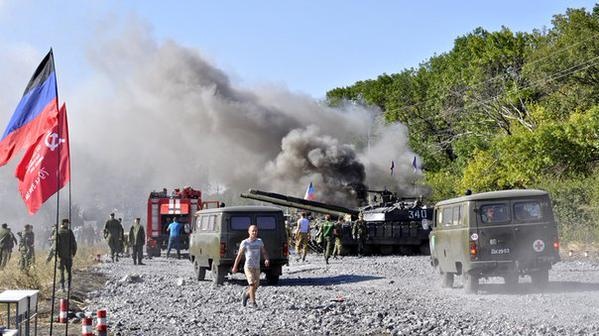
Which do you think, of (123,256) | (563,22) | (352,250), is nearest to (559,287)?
(352,250)

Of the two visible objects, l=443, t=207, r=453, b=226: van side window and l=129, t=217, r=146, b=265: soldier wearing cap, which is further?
l=129, t=217, r=146, b=265: soldier wearing cap

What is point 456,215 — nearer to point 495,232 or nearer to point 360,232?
point 495,232

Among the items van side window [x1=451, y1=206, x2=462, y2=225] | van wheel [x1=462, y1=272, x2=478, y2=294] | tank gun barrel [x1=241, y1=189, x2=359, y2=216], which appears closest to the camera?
van wheel [x1=462, y1=272, x2=478, y2=294]

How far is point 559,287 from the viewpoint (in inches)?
714

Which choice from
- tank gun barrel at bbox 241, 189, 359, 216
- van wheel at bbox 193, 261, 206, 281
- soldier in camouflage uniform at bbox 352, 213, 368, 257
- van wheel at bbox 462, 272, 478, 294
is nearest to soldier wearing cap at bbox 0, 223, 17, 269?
van wheel at bbox 193, 261, 206, 281

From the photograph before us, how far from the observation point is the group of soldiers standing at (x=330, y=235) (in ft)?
100

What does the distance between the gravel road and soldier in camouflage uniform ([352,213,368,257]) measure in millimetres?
8702

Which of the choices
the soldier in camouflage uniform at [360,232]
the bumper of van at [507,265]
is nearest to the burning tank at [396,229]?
the soldier in camouflage uniform at [360,232]

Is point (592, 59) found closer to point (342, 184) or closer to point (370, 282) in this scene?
point (342, 184)

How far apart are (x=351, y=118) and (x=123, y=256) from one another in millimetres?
21591

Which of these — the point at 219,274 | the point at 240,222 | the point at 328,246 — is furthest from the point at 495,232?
the point at 328,246

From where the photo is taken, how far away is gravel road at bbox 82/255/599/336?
1314cm

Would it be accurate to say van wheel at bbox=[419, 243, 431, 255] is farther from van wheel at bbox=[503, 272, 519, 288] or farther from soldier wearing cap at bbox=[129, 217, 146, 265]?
van wheel at bbox=[503, 272, 519, 288]

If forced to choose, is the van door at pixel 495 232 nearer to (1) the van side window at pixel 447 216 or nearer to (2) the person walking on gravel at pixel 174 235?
(1) the van side window at pixel 447 216
